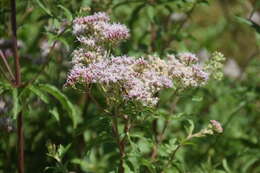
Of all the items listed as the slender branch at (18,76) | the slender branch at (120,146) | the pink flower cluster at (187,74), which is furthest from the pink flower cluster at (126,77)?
the slender branch at (18,76)

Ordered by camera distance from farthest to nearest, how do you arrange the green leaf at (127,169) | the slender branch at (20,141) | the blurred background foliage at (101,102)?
the blurred background foliage at (101,102)
the slender branch at (20,141)
the green leaf at (127,169)

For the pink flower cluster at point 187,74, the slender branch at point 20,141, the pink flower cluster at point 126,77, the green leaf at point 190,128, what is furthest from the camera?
the slender branch at point 20,141

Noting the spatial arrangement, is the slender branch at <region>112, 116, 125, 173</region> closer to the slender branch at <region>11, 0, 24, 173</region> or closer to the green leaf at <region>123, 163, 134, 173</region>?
the green leaf at <region>123, 163, 134, 173</region>

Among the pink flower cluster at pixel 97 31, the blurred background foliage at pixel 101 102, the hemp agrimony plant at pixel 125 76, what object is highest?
the pink flower cluster at pixel 97 31

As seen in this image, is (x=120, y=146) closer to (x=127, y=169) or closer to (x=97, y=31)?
(x=127, y=169)

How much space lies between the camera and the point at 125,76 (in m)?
2.64

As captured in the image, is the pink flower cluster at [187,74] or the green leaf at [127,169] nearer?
the green leaf at [127,169]

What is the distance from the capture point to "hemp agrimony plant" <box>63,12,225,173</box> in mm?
2666

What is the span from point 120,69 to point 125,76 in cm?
5

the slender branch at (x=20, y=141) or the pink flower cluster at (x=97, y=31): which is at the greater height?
the pink flower cluster at (x=97, y=31)

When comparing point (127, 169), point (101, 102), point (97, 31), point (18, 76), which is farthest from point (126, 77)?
point (101, 102)

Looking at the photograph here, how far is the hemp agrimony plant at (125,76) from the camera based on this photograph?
267cm

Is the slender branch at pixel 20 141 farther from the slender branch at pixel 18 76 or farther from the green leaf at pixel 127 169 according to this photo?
the green leaf at pixel 127 169

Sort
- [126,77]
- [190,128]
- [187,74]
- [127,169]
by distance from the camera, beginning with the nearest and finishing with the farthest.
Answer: [126,77] → [127,169] → [187,74] → [190,128]
